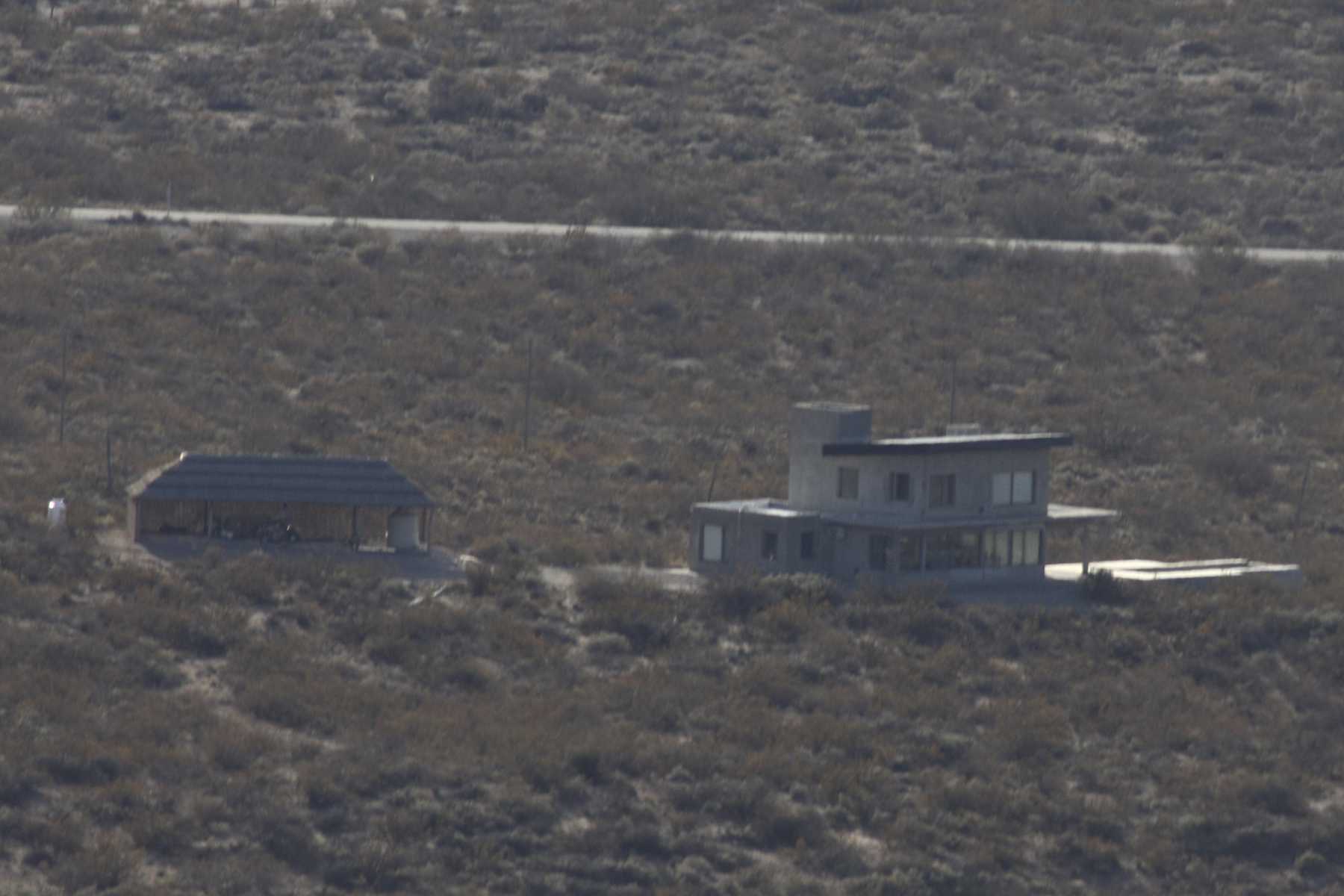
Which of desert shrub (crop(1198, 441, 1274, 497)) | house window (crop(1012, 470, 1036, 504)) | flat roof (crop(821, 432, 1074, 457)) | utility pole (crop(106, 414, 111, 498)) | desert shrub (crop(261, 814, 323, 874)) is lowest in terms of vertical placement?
desert shrub (crop(261, 814, 323, 874))

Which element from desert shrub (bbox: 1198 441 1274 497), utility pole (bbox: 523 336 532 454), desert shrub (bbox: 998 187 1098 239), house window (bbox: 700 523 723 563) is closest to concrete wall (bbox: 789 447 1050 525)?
house window (bbox: 700 523 723 563)

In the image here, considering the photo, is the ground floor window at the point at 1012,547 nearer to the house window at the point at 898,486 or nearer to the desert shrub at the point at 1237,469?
the house window at the point at 898,486

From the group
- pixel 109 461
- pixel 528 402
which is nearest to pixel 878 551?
pixel 109 461

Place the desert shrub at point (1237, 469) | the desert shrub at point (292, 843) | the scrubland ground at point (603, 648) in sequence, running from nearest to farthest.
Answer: the desert shrub at point (292, 843) < the scrubland ground at point (603, 648) < the desert shrub at point (1237, 469)

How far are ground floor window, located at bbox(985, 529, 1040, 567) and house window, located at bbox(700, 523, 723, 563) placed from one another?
4591mm

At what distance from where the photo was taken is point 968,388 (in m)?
67.0

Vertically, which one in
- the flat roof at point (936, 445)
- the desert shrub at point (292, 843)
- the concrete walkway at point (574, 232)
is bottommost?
the desert shrub at point (292, 843)

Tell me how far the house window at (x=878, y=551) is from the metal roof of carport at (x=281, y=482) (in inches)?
300

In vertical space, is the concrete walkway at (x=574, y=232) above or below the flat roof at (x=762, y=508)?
above

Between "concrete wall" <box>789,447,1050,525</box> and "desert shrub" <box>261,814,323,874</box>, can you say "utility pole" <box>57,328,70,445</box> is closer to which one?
"concrete wall" <box>789,447,1050,525</box>

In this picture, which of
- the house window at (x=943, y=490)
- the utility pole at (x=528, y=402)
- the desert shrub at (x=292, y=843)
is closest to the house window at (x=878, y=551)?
the house window at (x=943, y=490)

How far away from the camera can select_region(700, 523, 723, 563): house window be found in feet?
161

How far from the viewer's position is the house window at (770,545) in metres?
48.5

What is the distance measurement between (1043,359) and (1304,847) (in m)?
30.7
